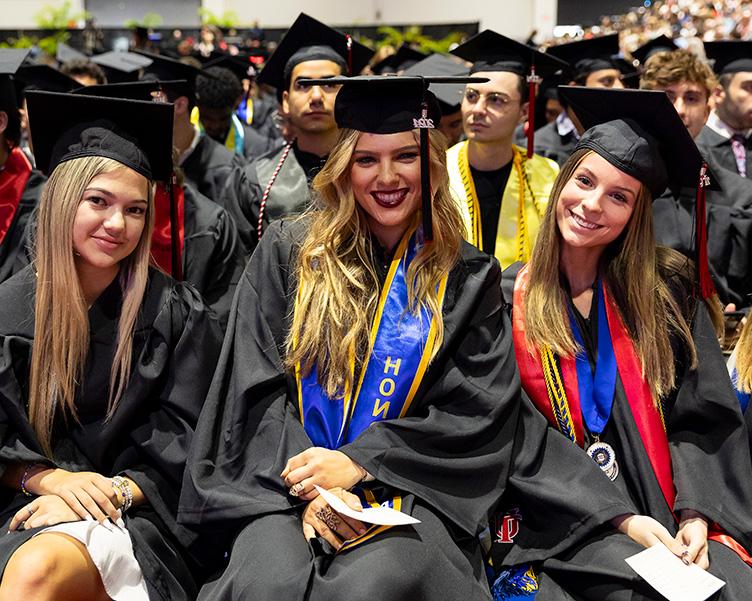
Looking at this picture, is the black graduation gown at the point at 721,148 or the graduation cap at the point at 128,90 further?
the black graduation gown at the point at 721,148

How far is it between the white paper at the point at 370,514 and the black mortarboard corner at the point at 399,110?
0.84 m

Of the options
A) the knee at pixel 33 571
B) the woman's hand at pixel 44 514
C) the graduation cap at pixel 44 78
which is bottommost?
the knee at pixel 33 571

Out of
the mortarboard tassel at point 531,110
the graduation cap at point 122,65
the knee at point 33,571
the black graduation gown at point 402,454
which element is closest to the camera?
the knee at point 33,571

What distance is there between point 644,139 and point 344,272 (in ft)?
3.29

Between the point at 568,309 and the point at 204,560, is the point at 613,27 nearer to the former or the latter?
the point at 568,309

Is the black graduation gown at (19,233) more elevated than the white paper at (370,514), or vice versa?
the black graduation gown at (19,233)

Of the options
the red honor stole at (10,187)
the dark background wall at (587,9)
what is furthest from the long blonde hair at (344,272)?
the dark background wall at (587,9)

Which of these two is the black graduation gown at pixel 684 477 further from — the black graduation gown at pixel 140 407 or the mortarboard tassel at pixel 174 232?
the mortarboard tassel at pixel 174 232

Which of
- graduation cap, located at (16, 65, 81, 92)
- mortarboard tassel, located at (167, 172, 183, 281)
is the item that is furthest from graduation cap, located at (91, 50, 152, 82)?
mortarboard tassel, located at (167, 172, 183, 281)

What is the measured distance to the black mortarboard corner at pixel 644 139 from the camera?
8.93ft

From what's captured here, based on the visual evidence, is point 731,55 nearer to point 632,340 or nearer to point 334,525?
point 632,340

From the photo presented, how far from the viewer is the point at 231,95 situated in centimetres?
668

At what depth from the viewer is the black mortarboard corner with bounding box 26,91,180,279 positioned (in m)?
2.70

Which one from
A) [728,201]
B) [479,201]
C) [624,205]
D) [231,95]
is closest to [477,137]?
[479,201]
